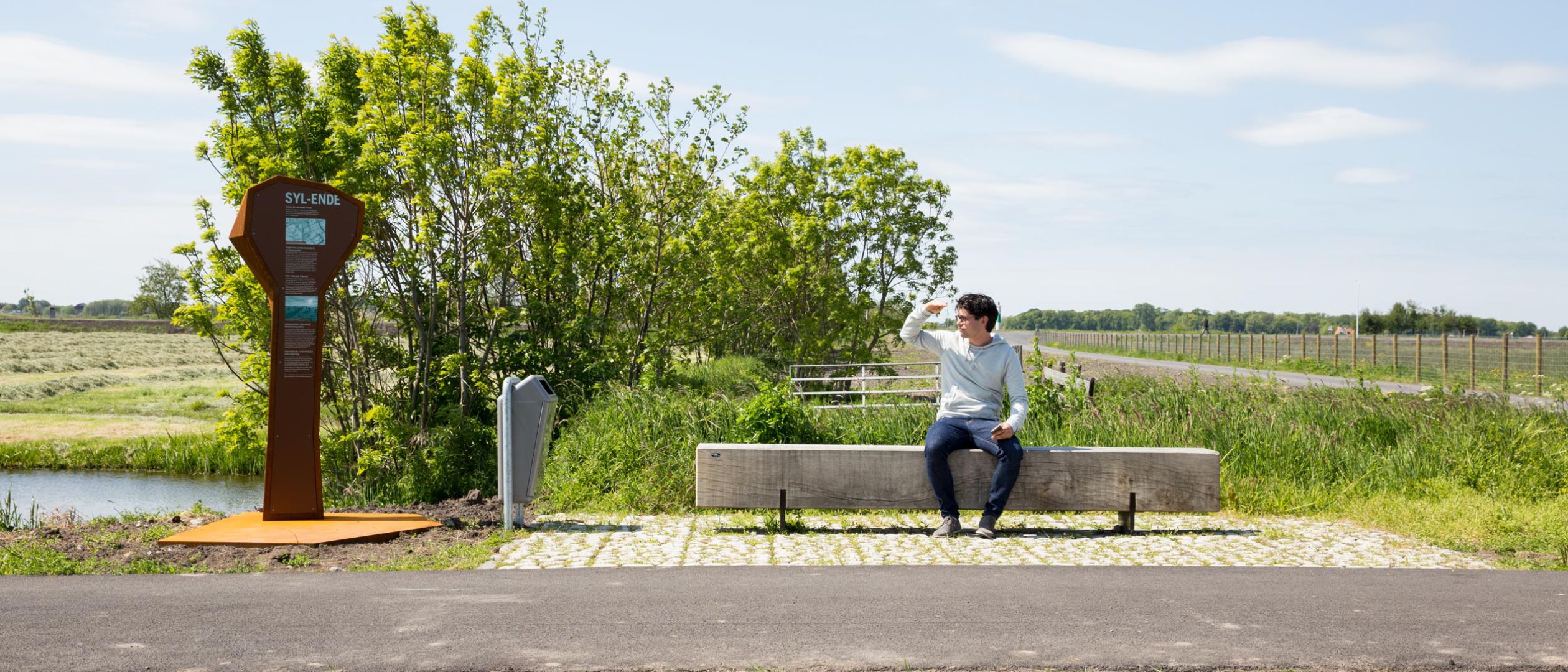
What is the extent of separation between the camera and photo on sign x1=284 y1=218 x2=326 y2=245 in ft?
25.8

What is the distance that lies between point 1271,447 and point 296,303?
801 centimetres

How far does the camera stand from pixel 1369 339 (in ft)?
146

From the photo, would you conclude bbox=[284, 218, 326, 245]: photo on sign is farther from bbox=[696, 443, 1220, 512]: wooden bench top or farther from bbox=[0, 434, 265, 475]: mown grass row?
bbox=[0, 434, 265, 475]: mown grass row

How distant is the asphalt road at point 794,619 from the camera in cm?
439

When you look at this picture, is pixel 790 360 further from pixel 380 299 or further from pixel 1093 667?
pixel 1093 667

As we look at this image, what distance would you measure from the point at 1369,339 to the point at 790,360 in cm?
3034

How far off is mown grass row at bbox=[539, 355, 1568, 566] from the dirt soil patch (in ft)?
5.76

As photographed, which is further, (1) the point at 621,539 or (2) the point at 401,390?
(2) the point at 401,390

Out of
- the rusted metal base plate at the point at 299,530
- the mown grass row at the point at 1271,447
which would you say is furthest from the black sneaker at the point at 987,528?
the rusted metal base plate at the point at 299,530

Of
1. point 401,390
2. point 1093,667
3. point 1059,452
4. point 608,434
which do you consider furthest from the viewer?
point 401,390

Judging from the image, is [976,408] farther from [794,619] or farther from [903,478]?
[794,619]

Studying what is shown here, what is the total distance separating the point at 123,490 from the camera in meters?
21.0

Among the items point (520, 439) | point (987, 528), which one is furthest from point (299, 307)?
point (987, 528)

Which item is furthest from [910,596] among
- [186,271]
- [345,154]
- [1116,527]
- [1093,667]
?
[186,271]
